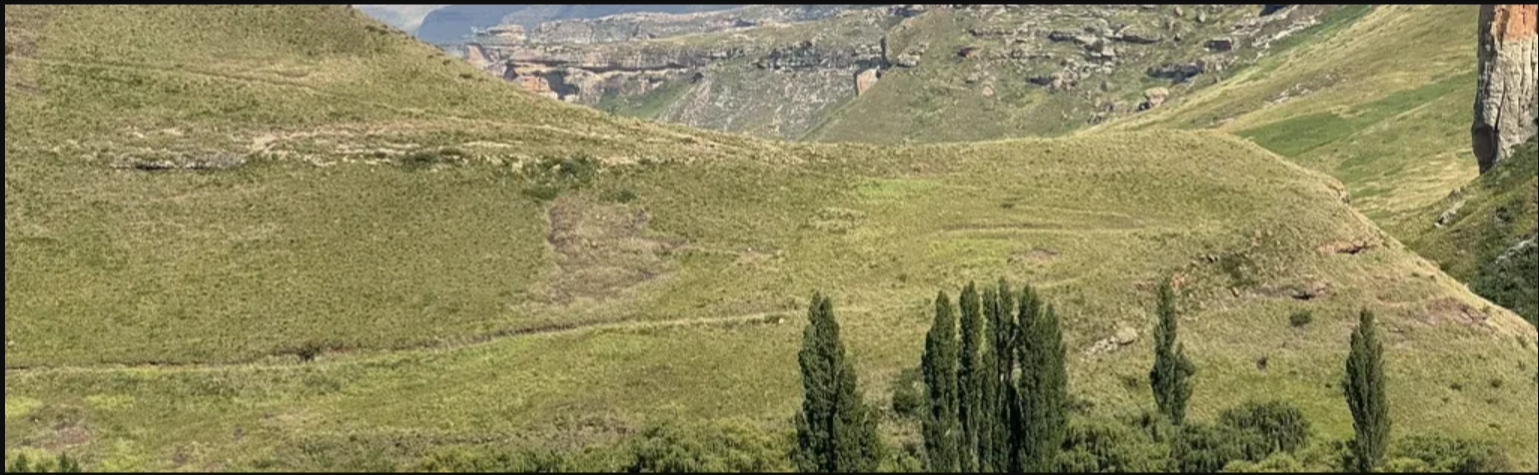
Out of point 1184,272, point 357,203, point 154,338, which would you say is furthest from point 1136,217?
point 154,338

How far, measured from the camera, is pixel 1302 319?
75.5 m

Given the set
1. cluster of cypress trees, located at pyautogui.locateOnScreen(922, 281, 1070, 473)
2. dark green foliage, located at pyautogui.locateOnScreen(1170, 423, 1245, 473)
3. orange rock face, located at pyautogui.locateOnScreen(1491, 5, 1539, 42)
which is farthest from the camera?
orange rock face, located at pyautogui.locateOnScreen(1491, 5, 1539, 42)

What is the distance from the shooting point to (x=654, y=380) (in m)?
69.4

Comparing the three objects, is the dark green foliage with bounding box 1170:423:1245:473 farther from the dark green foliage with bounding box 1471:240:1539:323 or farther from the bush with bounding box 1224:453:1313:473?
the dark green foliage with bounding box 1471:240:1539:323

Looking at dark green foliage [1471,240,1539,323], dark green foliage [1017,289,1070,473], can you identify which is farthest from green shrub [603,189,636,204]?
dark green foliage [1471,240,1539,323]

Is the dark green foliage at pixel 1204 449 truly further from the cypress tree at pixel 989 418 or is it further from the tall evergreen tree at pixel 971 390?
the tall evergreen tree at pixel 971 390

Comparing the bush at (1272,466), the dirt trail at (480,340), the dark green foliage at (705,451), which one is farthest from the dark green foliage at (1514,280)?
the dark green foliage at (705,451)

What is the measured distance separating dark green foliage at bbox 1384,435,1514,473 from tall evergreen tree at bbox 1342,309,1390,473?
3.41 ft

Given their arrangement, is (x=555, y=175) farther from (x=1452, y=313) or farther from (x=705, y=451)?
(x=1452, y=313)

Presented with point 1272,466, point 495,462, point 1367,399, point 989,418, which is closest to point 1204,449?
point 1272,466

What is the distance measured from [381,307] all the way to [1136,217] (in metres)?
51.0

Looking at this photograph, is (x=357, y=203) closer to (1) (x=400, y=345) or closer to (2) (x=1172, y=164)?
(1) (x=400, y=345)

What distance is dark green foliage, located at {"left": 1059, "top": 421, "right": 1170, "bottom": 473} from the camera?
59.9m

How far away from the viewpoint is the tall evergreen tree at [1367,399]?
193ft
